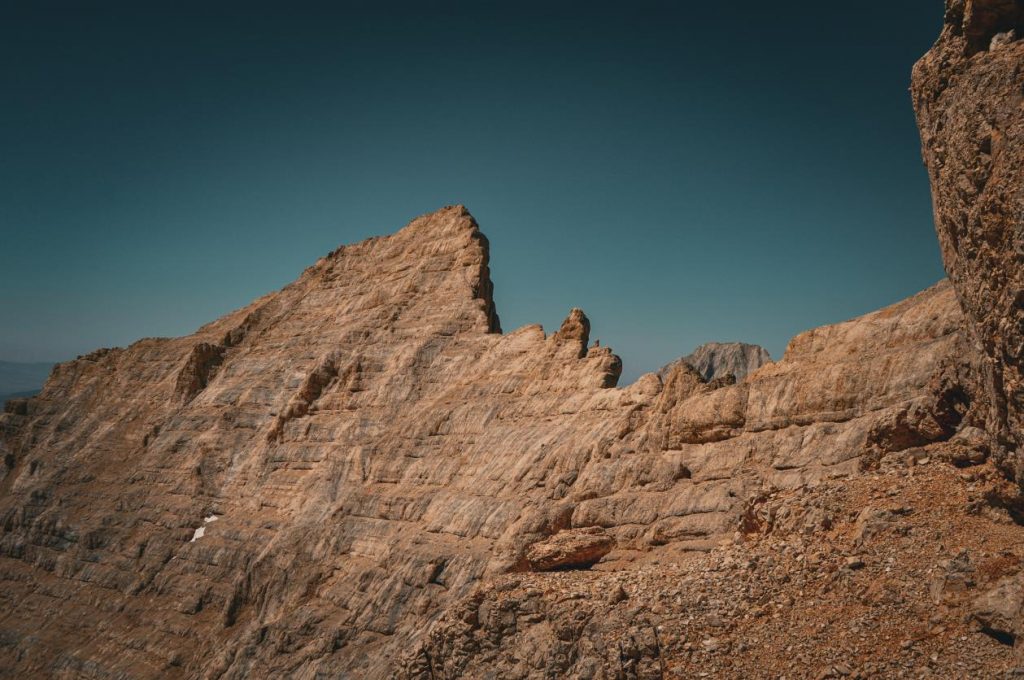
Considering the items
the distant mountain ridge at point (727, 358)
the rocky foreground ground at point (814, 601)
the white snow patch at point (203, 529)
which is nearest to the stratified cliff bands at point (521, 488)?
the rocky foreground ground at point (814, 601)

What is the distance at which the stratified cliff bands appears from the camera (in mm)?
17594

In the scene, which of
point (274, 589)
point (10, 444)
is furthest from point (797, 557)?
point (10, 444)

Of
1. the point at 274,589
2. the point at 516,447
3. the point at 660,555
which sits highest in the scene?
the point at 516,447

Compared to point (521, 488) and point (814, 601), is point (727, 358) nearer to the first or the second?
point (521, 488)

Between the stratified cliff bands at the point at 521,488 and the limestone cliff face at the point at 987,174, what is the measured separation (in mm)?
76

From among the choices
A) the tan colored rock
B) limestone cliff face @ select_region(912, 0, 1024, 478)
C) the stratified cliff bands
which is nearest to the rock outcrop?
the stratified cliff bands

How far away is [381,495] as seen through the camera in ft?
154

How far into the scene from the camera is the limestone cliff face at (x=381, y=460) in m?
30.5

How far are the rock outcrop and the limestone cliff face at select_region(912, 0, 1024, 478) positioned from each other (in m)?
95.8

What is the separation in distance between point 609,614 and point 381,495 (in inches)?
1032

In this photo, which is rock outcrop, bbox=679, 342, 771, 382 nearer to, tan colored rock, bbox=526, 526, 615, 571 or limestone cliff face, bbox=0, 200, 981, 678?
limestone cliff face, bbox=0, 200, 981, 678

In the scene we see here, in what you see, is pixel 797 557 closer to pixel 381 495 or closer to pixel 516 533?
pixel 516 533

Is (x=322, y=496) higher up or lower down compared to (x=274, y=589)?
higher up

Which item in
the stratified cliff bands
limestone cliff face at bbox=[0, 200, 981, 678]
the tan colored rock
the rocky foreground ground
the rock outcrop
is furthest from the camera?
the rock outcrop
